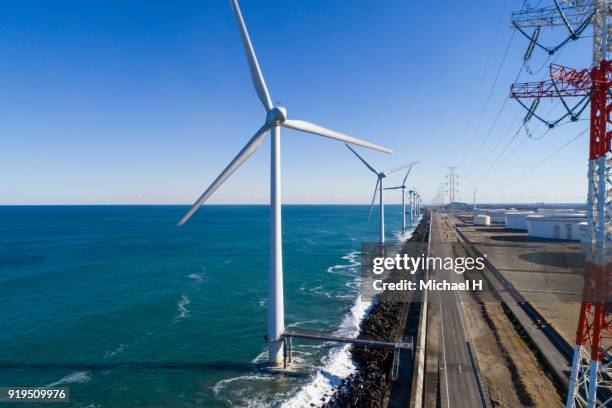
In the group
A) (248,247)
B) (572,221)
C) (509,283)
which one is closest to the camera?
(509,283)

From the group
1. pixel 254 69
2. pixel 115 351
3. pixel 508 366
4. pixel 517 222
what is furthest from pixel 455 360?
pixel 517 222

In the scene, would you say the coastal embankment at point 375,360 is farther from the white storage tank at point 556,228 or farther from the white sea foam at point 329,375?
the white storage tank at point 556,228

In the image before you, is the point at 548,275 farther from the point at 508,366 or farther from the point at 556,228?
the point at 556,228

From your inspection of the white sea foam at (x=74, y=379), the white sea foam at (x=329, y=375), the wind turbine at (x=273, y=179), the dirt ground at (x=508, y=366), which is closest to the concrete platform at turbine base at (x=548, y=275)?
the dirt ground at (x=508, y=366)

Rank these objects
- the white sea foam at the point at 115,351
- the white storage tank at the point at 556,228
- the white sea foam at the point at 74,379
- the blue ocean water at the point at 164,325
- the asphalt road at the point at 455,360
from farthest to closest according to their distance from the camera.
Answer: the white storage tank at the point at 556,228 < the white sea foam at the point at 115,351 < the white sea foam at the point at 74,379 < the blue ocean water at the point at 164,325 < the asphalt road at the point at 455,360

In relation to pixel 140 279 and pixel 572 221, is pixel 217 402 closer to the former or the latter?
pixel 140 279

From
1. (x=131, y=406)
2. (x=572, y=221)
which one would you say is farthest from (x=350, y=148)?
(x=572, y=221)

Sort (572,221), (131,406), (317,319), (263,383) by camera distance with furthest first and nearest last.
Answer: (572,221), (317,319), (263,383), (131,406)
